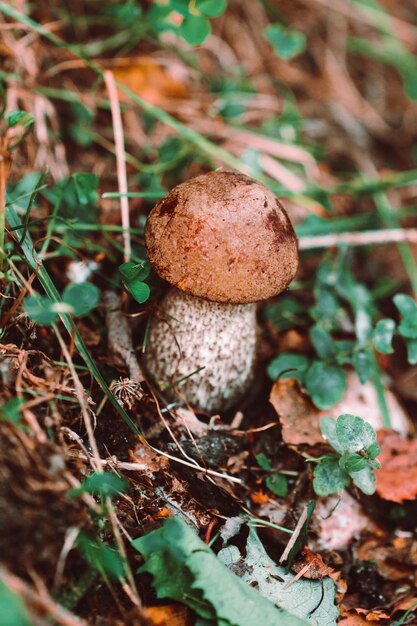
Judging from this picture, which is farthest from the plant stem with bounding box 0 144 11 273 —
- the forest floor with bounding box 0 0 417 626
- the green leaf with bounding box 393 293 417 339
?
the green leaf with bounding box 393 293 417 339

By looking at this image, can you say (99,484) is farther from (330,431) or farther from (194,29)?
(194,29)

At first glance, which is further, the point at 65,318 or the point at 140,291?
the point at 140,291

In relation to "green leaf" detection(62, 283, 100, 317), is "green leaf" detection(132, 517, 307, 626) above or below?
below

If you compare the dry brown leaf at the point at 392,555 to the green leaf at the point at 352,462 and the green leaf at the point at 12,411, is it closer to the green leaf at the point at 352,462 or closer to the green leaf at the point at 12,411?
the green leaf at the point at 352,462

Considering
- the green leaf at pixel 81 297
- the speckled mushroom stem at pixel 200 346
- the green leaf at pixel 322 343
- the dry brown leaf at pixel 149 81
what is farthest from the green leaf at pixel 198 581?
the dry brown leaf at pixel 149 81

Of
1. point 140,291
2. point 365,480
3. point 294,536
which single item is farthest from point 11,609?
point 365,480

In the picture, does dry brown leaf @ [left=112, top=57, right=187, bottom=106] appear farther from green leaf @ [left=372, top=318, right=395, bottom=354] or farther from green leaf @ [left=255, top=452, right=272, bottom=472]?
green leaf @ [left=255, top=452, right=272, bottom=472]

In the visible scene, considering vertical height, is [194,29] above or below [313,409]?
above
